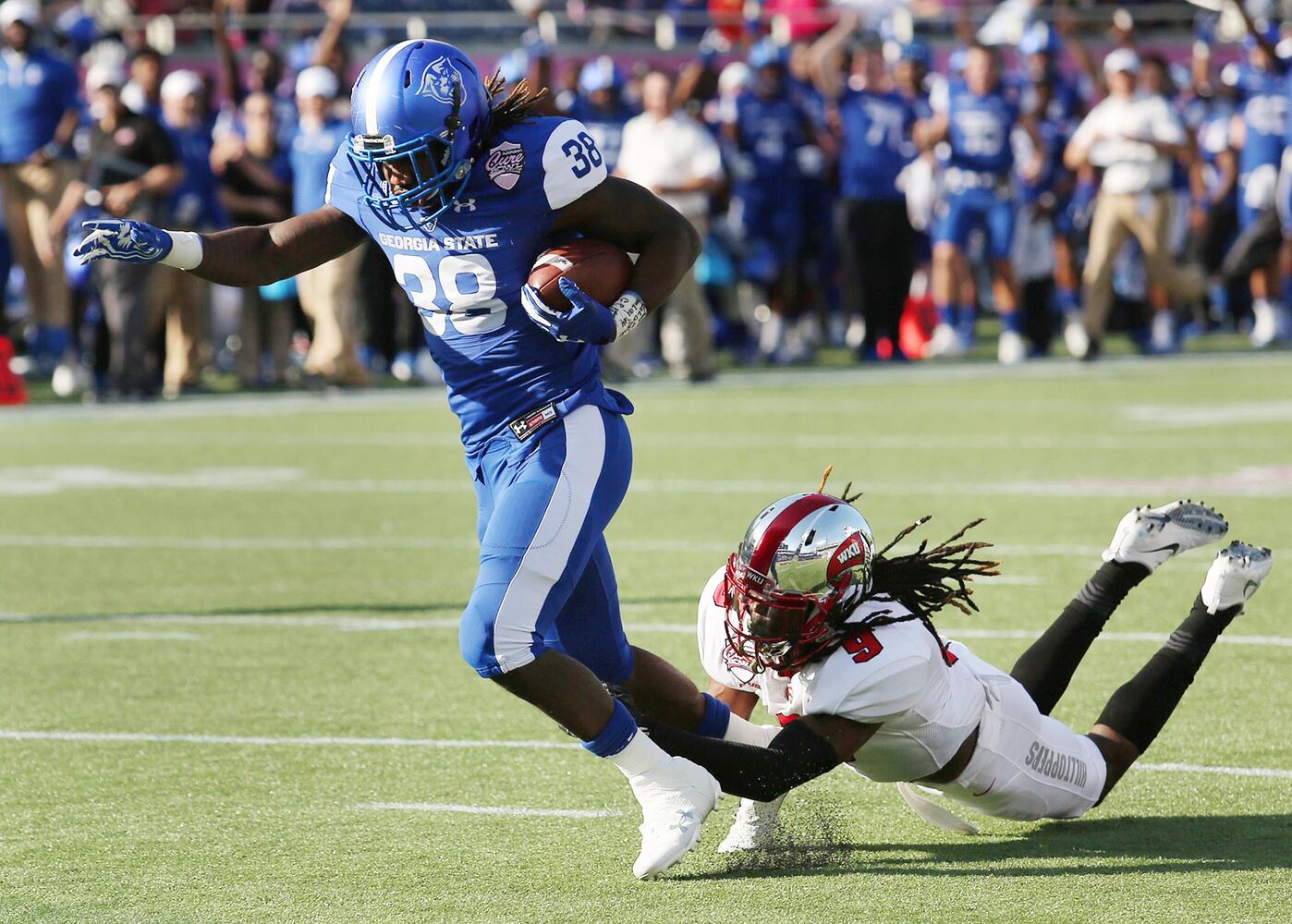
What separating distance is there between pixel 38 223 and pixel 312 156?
2158 mm

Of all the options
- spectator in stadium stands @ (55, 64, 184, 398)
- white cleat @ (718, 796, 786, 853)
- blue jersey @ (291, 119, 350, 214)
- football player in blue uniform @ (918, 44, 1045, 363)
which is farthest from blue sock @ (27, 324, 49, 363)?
white cleat @ (718, 796, 786, 853)

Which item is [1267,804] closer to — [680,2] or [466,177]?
[466,177]

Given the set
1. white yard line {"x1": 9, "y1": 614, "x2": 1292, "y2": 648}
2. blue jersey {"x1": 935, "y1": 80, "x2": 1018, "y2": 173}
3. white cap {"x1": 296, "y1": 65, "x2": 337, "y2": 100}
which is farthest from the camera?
blue jersey {"x1": 935, "y1": 80, "x2": 1018, "y2": 173}

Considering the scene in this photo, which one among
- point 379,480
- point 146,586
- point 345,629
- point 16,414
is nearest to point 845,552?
point 345,629

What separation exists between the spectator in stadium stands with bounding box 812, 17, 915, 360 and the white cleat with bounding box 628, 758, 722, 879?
12.2m

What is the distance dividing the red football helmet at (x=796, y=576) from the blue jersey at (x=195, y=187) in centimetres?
1034

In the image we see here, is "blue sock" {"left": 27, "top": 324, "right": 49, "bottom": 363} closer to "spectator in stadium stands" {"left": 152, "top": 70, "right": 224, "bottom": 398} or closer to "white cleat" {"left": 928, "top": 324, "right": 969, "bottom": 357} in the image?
"spectator in stadium stands" {"left": 152, "top": 70, "right": 224, "bottom": 398}

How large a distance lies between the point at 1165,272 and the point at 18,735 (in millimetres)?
11986

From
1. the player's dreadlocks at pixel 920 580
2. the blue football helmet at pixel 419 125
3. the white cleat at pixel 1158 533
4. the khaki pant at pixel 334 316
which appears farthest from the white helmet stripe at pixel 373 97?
the khaki pant at pixel 334 316

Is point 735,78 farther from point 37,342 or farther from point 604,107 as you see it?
point 37,342

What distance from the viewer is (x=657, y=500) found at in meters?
9.65

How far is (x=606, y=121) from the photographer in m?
15.7

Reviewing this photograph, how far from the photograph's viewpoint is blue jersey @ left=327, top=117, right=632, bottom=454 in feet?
14.6

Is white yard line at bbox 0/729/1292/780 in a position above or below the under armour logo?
below
